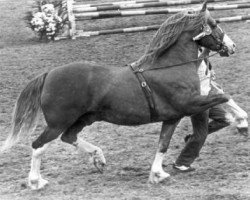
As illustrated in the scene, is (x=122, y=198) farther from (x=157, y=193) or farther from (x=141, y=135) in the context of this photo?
(x=141, y=135)

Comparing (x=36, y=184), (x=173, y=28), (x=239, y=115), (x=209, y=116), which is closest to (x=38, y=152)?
(x=36, y=184)

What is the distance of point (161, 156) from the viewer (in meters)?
6.43

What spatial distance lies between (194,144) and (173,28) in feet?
4.25

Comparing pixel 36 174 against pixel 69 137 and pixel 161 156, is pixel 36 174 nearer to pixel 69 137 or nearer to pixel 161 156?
pixel 69 137

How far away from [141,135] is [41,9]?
6505 millimetres

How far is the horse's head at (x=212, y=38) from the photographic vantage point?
21.1 feet

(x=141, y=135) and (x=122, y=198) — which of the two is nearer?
(x=122, y=198)

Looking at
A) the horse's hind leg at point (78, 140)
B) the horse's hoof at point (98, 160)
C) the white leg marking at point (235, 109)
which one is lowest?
the horse's hoof at point (98, 160)

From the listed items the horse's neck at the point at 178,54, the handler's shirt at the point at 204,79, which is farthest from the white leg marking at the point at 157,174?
the horse's neck at the point at 178,54

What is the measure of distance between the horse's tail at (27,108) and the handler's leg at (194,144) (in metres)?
1.63

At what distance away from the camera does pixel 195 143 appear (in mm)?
6762

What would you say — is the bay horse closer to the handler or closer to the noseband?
the noseband

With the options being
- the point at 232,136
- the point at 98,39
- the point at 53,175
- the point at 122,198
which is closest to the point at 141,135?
the point at 232,136

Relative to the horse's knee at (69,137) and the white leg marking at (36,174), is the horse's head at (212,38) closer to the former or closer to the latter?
the horse's knee at (69,137)
